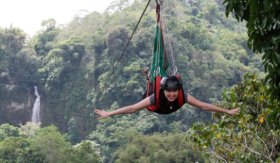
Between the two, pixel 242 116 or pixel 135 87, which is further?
pixel 135 87

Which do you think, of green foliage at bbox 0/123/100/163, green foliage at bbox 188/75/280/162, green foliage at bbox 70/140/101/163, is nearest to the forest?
green foliage at bbox 0/123/100/163

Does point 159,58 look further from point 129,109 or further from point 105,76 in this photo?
point 105,76

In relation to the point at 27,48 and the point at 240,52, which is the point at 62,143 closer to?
the point at 27,48

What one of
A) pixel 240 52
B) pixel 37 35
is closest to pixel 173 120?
pixel 240 52

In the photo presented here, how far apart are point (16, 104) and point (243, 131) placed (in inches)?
1340

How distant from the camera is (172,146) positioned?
2608cm

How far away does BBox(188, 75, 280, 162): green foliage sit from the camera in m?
7.54

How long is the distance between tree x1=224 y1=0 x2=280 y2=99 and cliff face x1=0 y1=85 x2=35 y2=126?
121 ft

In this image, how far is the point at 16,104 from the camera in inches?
Answer: 1598

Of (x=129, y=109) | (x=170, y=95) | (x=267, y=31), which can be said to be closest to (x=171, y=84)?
(x=170, y=95)

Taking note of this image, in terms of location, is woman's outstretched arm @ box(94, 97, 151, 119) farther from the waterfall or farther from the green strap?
the waterfall

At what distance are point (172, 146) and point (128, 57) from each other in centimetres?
1182

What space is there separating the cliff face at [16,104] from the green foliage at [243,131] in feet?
108

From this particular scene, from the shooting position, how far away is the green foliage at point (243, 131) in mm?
7539
